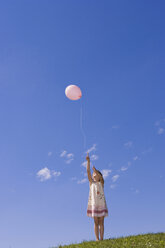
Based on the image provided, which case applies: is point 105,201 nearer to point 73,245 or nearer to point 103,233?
point 103,233

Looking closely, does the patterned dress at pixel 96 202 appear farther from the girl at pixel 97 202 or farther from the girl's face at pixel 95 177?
the girl's face at pixel 95 177

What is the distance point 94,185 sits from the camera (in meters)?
Result: 13.8

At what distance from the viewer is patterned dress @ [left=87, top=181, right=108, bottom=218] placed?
529 inches

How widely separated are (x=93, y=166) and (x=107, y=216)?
2.05 metres

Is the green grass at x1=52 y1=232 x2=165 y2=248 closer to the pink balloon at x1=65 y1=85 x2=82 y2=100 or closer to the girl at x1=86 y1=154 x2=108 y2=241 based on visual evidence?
the girl at x1=86 y1=154 x2=108 y2=241

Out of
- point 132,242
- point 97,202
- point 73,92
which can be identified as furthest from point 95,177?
point 73,92

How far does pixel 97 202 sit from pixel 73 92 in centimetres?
484

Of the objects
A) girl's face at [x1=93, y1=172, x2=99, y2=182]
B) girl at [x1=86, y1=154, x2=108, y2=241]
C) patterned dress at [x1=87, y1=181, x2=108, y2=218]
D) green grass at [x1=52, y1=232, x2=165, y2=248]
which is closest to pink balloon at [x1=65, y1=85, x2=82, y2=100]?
girl at [x1=86, y1=154, x2=108, y2=241]

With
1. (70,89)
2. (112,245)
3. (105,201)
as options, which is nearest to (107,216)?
(105,201)

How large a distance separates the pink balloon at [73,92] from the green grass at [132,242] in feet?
20.1

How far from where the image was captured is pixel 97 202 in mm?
13602

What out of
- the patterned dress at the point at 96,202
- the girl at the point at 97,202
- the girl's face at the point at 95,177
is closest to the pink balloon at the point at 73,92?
the girl at the point at 97,202

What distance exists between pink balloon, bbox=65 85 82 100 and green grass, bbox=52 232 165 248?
6.13m

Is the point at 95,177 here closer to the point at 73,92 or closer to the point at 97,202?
the point at 97,202
